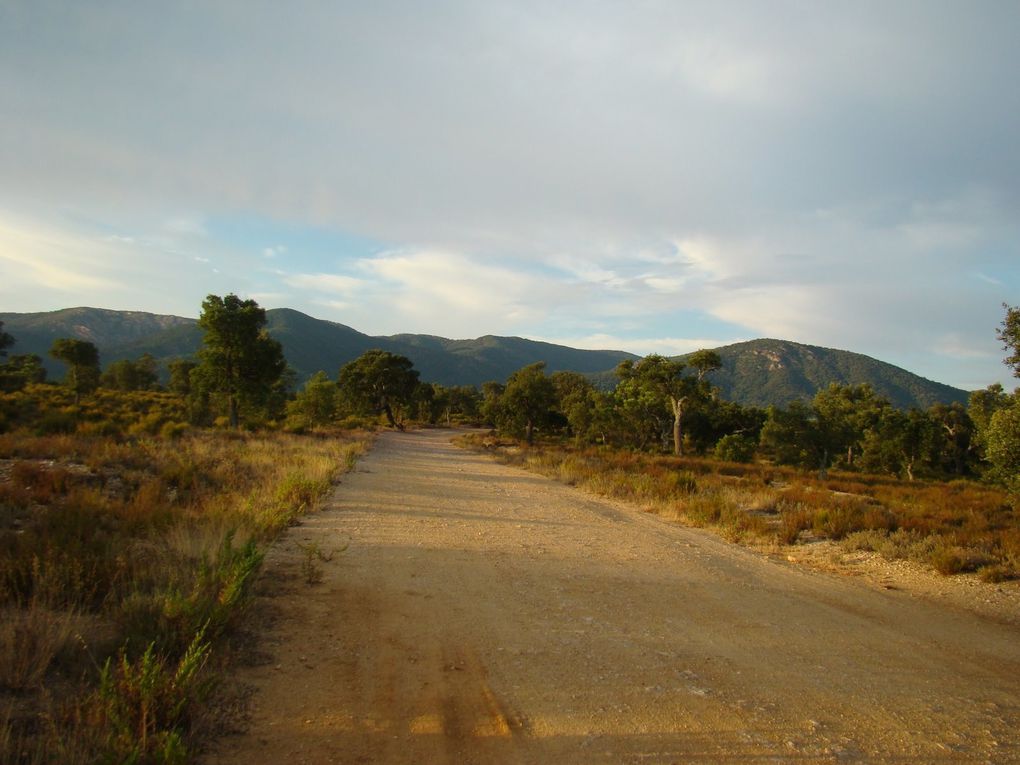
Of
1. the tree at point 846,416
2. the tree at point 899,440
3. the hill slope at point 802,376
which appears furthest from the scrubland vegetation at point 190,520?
the hill slope at point 802,376

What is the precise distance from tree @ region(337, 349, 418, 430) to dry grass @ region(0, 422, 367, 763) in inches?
1990

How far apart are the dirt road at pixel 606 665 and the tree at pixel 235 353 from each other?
2438cm

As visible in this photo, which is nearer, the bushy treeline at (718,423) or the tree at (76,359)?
the bushy treeline at (718,423)

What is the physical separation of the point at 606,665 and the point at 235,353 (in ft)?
97.0

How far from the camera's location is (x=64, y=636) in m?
3.62

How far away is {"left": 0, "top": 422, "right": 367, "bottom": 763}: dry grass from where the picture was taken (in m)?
2.82

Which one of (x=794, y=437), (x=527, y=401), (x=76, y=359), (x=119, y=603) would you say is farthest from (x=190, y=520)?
(x=76, y=359)

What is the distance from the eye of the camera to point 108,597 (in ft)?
14.4

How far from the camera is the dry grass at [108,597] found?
282 cm

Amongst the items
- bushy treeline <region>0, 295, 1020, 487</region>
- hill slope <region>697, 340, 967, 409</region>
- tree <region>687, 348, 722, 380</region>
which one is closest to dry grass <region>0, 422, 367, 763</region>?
bushy treeline <region>0, 295, 1020, 487</region>

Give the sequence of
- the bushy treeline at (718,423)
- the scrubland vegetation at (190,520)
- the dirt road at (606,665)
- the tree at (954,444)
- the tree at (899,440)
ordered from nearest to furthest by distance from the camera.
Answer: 1. the scrubland vegetation at (190,520)
2. the dirt road at (606,665)
3. the bushy treeline at (718,423)
4. the tree at (899,440)
5. the tree at (954,444)

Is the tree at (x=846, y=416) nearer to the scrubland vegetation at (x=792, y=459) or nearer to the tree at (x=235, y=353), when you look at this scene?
the scrubland vegetation at (x=792, y=459)

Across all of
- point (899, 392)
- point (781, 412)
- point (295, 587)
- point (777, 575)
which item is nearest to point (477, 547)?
point (295, 587)

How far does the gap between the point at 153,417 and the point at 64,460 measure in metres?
15.7
